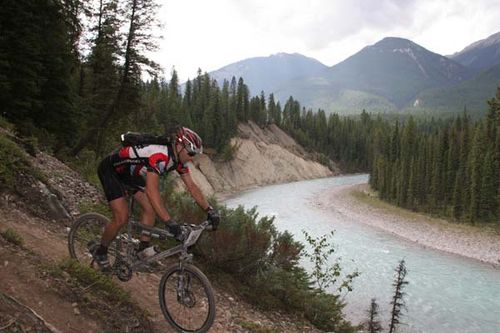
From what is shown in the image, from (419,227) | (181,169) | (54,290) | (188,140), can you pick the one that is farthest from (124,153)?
(419,227)

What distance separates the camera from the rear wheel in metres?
7.51

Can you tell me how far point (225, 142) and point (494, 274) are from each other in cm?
7346

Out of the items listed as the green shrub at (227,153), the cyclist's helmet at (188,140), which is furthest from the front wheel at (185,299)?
the green shrub at (227,153)

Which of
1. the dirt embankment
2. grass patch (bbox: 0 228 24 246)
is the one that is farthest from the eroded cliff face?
grass patch (bbox: 0 228 24 246)

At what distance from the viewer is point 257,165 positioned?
348ft

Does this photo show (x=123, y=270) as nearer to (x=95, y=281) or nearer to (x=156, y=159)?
(x=95, y=281)

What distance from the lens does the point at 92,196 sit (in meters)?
12.2

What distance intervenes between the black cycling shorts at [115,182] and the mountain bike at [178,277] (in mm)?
507

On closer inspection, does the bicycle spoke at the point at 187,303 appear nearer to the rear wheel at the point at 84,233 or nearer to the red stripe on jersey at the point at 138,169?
the red stripe on jersey at the point at 138,169

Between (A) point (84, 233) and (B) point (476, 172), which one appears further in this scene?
(B) point (476, 172)

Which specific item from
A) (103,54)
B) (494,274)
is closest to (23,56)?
(103,54)

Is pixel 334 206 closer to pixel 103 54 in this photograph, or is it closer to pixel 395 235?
pixel 395 235

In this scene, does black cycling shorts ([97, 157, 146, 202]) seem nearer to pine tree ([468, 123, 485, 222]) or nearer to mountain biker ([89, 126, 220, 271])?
mountain biker ([89, 126, 220, 271])

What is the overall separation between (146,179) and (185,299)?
1.91 meters
